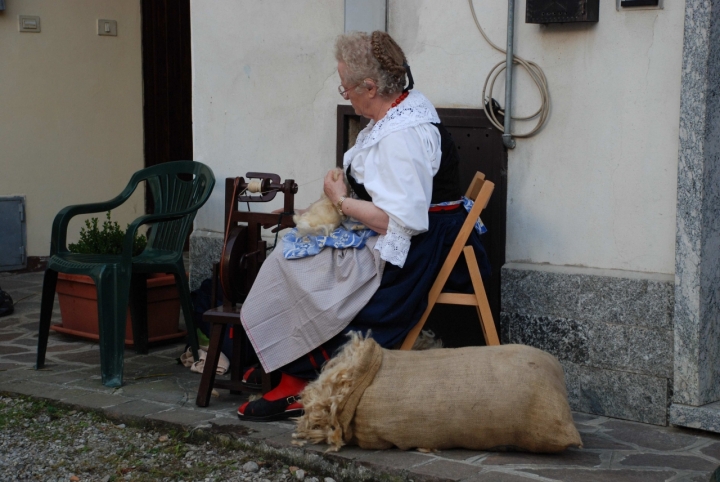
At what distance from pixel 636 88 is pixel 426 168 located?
1.02m

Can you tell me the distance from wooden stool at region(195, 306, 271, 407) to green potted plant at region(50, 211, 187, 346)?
3.99ft

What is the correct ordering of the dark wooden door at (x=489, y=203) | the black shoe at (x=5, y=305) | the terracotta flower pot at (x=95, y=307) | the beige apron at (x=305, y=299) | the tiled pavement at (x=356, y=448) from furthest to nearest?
the black shoe at (x=5, y=305), the terracotta flower pot at (x=95, y=307), the dark wooden door at (x=489, y=203), the beige apron at (x=305, y=299), the tiled pavement at (x=356, y=448)

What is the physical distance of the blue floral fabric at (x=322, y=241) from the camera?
396 centimetres

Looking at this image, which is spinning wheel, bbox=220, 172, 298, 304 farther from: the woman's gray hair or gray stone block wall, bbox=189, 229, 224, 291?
gray stone block wall, bbox=189, 229, 224, 291

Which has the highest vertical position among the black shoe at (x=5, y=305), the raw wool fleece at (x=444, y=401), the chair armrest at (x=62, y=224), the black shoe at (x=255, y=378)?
the chair armrest at (x=62, y=224)

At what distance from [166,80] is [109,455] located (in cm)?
522

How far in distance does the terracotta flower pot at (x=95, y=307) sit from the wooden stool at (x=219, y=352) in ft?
3.96

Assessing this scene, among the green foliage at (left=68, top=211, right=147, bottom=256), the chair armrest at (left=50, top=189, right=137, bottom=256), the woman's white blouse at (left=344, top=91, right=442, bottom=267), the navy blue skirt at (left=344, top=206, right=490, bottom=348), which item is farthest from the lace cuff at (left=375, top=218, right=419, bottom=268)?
the green foliage at (left=68, top=211, right=147, bottom=256)

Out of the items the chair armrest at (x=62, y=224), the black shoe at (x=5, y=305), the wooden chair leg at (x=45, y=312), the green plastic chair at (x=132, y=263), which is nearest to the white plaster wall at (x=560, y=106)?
the green plastic chair at (x=132, y=263)

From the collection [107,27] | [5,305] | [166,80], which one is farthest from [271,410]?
[166,80]

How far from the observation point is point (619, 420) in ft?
13.6

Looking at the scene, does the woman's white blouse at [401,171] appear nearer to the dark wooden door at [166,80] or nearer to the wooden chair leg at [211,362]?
the wooden chair leg at [211,362]

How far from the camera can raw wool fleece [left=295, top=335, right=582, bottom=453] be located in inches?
135

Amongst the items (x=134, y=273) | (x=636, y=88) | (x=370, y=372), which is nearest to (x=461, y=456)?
(x=370, y=372)
